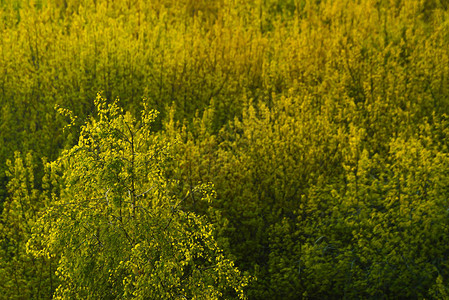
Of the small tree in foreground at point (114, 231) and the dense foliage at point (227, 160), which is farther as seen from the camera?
the dense foliage at point (227, 160)

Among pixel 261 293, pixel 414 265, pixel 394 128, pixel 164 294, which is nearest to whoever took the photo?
pixel 164 294

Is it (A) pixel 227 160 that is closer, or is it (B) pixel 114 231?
(B) pixel 114 231

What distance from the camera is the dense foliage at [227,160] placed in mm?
8172

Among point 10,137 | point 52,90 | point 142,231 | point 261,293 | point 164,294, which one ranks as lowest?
point 261,293

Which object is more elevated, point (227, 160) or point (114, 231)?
point (114, 231)

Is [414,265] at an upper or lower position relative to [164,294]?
lower

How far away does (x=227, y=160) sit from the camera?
17078mm

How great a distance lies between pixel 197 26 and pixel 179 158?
615 inches

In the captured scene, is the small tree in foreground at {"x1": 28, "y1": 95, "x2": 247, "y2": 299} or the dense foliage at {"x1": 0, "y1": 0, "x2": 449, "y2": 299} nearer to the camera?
the small tree in foreground at {"x1": 28, "y1": 95, "x2": 247, "y2": 299}

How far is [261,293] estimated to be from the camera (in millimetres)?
15000

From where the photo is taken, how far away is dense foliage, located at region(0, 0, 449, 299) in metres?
8.17

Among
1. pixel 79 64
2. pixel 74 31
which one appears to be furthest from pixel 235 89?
pixel 74 31

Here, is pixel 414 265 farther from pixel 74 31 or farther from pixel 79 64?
pixel 74 31

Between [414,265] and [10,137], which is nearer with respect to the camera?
[414,265]
